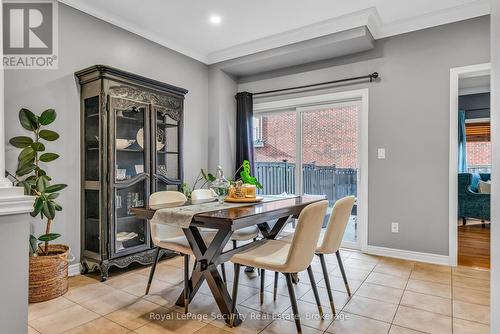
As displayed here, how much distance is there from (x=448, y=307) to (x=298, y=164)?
2.46 m

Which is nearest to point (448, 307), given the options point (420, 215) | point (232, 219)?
point (420, 215)

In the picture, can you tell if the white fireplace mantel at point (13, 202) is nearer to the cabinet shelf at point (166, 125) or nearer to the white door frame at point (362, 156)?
the cabinet shelf at point (166, 125)

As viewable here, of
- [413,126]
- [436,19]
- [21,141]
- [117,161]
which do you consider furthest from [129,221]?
[436,19]

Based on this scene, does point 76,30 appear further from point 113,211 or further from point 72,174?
point 113,211

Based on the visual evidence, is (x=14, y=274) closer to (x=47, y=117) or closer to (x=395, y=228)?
(x=47, y=117)

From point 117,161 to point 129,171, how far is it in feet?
0.57

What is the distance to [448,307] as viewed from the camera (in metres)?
2.26

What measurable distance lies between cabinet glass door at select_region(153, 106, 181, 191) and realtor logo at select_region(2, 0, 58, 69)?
1.08 meters

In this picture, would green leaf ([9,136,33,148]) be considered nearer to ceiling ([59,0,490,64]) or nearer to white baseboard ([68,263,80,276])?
white baseboard ([68,263,80,276])

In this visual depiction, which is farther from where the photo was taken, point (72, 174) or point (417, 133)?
point (417, 133)

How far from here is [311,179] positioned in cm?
424

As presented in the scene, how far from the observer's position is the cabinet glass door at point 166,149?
11.2 ft

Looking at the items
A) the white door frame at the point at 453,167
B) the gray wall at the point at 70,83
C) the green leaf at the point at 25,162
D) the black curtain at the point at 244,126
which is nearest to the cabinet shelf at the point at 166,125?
the gray wall at the point at 70,83

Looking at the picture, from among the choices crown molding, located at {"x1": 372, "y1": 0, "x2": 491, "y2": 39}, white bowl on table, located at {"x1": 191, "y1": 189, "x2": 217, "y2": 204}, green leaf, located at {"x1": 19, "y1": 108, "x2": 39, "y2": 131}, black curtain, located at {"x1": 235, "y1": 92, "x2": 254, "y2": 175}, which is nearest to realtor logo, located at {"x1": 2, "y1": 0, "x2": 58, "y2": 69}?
green leaf, located at {"x1": 19, "y1": 108, "x2": 39, "y2": 131}
